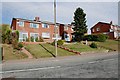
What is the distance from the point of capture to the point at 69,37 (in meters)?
61.5

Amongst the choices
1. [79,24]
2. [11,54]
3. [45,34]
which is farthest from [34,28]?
[11,54]

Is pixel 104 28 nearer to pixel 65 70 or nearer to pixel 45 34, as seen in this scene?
pixel 45 34

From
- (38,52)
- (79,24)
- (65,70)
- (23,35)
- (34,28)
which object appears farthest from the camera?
(34,28)

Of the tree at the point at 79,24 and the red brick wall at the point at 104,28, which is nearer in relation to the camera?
the tree at the point at 79,24

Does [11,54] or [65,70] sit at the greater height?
[65,70]

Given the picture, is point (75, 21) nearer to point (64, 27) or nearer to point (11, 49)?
point (64, 27)

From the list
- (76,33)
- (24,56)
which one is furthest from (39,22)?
(24,56)

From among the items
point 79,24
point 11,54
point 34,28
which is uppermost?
point 79,24

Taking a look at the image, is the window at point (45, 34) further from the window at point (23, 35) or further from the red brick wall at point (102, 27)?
the red brick wall at point (102, 27)

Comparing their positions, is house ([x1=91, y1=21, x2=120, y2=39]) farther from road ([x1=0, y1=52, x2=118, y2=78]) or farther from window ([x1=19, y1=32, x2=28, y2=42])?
road ([x1=0, y1=52, x2=118, y2=78])

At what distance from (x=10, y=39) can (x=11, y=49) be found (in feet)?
16.3

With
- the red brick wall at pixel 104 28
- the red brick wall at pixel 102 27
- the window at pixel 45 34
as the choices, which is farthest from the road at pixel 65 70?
the red brick wall at pixel 102 27

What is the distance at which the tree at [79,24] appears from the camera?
48.5 meters

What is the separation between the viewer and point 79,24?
48.9 metres
